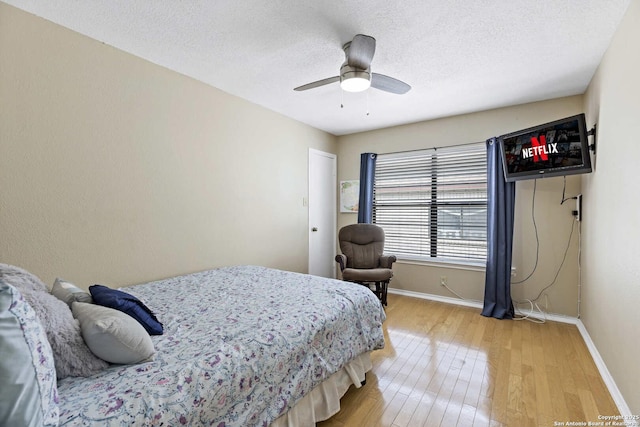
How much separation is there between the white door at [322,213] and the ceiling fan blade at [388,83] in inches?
83.9

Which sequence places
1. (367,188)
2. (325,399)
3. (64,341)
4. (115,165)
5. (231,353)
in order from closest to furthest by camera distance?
(64,341), (231,353), (325,399), (115,165), (367,188)

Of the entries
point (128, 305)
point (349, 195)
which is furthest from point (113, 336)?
point (349, 195)

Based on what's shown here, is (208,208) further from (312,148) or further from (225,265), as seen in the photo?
(312,148)

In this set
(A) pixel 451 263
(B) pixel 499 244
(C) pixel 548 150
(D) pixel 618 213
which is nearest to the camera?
(D) pixel 618 213

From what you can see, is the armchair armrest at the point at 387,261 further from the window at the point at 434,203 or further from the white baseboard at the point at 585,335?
the white baseboard at the point at 585,335

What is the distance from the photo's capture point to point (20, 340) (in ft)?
2.70

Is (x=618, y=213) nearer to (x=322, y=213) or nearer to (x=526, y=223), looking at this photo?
(x=526, y=223)

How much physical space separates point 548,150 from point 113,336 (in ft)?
11.9

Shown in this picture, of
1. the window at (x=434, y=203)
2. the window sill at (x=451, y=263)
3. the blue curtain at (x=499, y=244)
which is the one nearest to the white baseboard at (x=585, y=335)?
the blue curtain at (x=499, y=244)

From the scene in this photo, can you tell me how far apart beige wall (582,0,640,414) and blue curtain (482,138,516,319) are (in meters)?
0.79

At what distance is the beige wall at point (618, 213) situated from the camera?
68.2 inches

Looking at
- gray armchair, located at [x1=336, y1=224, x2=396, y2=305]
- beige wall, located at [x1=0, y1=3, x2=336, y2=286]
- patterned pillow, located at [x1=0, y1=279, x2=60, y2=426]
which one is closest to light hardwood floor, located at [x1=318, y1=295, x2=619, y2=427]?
gray armchair, located at [x1=336, y1=224, x2=396, y2=305]

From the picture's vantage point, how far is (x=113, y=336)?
3.82 ft

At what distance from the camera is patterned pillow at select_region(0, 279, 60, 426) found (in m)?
0.75
